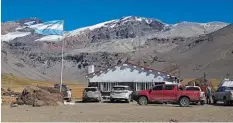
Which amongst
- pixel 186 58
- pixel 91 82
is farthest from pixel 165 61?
pixel 91 82

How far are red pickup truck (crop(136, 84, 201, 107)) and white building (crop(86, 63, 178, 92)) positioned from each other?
40.8 feet

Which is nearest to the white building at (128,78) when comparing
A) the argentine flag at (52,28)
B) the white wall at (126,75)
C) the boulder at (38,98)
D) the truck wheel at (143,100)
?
the white wall at (126,75)

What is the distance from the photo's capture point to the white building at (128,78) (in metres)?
47.0

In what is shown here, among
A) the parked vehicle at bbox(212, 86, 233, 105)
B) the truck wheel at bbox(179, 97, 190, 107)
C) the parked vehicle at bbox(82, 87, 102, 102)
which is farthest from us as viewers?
the parked vehicle at bbox(82, 87, 102, 102)

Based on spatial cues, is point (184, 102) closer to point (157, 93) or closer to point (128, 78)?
point (157, 93)

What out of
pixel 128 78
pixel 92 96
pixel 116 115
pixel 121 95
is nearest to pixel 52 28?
pixel 128 78

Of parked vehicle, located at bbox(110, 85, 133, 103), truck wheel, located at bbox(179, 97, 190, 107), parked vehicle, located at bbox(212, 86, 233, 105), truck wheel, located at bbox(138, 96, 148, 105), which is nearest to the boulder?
truck wheel, located at bbox(138, 96, 148, 105)

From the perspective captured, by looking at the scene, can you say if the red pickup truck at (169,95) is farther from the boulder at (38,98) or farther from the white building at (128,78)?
the white building at (128,78)

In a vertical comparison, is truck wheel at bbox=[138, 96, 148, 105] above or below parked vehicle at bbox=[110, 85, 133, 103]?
below

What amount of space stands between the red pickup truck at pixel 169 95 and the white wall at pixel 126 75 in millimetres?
12663

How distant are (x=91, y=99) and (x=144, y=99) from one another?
780cm

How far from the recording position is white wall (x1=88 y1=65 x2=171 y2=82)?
4741cm

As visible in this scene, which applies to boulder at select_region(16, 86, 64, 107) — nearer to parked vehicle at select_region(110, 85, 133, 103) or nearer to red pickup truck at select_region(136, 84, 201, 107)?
red pickup truck at select_region(136, 84, 201, 107)

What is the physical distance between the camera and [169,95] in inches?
1330
